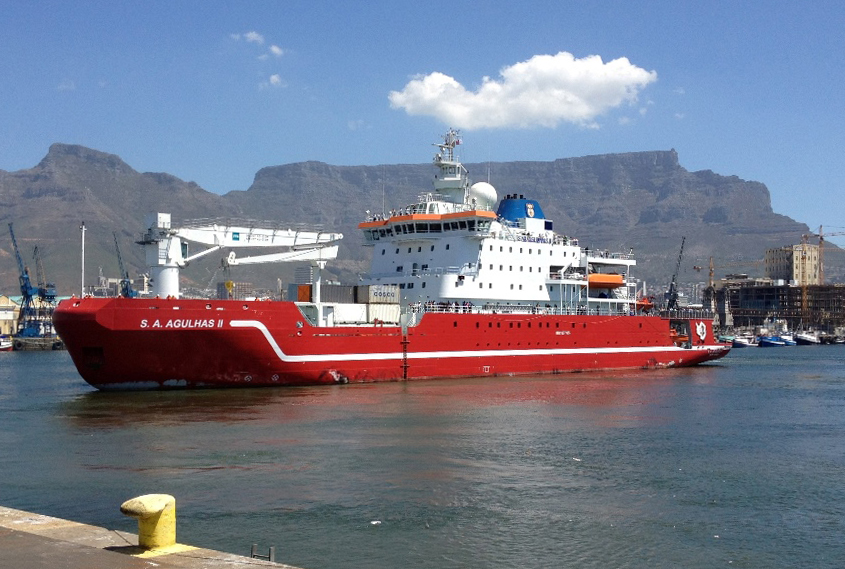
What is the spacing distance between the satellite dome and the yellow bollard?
34.3 metres

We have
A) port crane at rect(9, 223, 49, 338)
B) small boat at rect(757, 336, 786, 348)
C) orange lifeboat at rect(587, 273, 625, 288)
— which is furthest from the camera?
small boat at rect(757, 336, 786, 348)

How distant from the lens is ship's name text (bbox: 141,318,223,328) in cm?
2852

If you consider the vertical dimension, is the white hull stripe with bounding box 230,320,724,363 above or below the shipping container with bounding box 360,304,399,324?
below

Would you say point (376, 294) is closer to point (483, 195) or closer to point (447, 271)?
point (447, 271)

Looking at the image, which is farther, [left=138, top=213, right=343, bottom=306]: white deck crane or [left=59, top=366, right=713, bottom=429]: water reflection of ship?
[left=138, top=213, right=343, bottom=306]: white deck crane

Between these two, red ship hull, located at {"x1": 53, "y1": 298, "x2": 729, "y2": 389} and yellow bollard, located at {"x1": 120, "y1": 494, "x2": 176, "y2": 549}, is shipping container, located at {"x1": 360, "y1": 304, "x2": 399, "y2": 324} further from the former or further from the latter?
yellow bollard, located at {"x1": 120, "y1": 494, "x2": 176, "y2": 549}

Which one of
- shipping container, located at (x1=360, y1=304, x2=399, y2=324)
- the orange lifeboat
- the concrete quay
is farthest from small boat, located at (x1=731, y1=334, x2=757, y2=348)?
the concrete quay

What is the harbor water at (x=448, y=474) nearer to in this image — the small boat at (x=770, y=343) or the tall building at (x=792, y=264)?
the small boat at (x=770, y=343)

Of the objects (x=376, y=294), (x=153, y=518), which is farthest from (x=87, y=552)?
(x=376, y=294)

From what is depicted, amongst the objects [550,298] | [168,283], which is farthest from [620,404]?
[168,283]

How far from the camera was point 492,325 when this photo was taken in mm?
37906

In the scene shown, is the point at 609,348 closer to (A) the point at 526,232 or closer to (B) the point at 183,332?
(A) the point at 526,232

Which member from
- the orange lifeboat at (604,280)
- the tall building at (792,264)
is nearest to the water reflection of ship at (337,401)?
the orange lifeboat at (604,280)

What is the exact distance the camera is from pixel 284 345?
103 ft
